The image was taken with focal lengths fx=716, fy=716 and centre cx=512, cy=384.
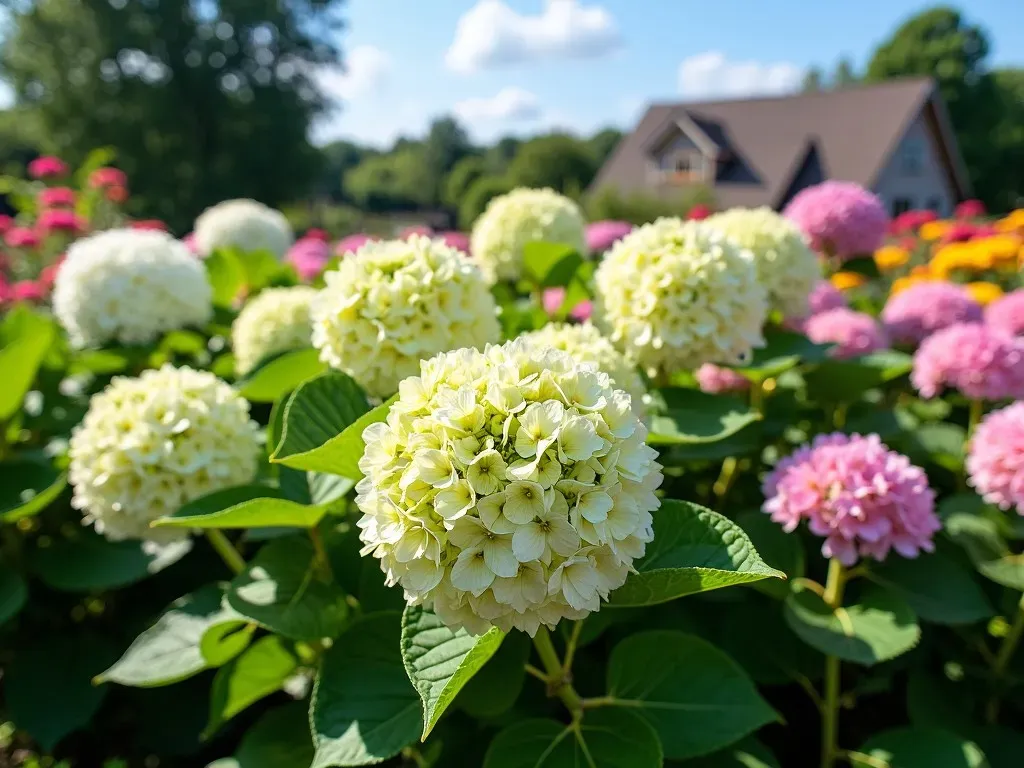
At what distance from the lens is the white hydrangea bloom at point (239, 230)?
156 inches

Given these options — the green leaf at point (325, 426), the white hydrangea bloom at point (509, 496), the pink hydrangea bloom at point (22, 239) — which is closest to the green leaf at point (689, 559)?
the white hydrangea bloom at point (509, 496)

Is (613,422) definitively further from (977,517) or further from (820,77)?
(820,77)

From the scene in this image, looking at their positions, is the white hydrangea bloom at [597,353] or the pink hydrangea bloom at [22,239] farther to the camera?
the pink hydrangea bloom at [22,239]

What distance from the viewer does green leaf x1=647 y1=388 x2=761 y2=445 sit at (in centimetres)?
141

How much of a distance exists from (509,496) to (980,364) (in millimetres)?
1934

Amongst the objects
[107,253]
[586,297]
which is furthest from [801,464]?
[107,253]

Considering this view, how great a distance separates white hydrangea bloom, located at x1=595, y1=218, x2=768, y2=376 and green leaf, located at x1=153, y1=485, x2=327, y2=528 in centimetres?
80

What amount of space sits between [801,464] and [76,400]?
7.64 feet

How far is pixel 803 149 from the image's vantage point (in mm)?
23656

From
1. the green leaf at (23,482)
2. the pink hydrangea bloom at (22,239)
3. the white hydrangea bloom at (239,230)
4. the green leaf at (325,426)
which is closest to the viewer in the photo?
the green leaf at (325,426)

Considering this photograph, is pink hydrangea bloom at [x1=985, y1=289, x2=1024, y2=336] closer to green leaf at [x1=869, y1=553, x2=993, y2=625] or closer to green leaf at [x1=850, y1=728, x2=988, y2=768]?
green leaf at [x1=869, y1=553, x2=993, y2=625]

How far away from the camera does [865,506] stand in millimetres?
1497

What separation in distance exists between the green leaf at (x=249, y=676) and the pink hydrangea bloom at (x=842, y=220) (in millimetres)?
2345

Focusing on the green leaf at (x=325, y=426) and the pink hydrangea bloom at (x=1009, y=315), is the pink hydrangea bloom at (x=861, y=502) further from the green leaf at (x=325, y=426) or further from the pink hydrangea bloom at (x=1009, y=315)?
the pink hydrangea bloom at (x=1009, y=315)
